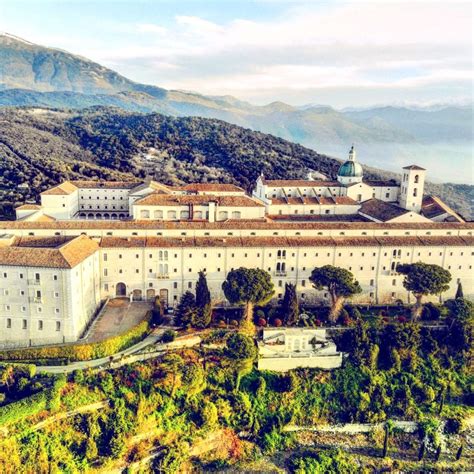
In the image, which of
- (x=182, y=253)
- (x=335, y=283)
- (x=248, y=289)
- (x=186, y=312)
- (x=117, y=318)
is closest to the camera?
(x=186, y=312)

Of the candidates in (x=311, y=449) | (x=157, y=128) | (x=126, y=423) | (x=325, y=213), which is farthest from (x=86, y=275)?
(x=157, y=128)

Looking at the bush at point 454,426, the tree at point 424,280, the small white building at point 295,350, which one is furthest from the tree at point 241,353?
the bush at point 454,426

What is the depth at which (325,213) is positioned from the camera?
67.0m

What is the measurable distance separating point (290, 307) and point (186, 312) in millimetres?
10346

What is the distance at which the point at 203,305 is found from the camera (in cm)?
4675

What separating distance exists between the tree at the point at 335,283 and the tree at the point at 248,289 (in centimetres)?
509

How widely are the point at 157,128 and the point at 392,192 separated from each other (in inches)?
4041

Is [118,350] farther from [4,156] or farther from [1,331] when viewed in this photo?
[4,156]

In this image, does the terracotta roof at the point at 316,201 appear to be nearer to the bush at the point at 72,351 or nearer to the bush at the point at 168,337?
the bush at the point at 168,337

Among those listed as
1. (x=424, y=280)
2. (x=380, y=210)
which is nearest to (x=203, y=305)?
(x=424, y=280)

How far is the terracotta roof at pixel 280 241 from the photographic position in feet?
168

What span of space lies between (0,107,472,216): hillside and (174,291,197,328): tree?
4405 cm

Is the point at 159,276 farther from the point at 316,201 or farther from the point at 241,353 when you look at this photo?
the point at 316,201

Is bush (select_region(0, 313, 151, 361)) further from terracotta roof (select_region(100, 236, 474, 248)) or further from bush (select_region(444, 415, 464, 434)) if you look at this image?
Result: bush (select_region(444, 415, 464, 434))
